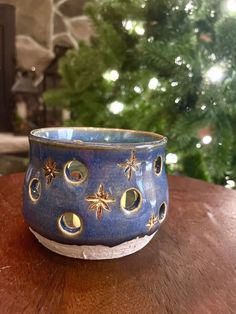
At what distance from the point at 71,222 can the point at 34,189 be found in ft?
0.18

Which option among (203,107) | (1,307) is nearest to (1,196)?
(1,307)

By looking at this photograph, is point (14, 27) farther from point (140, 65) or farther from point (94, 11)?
point (140, 65)

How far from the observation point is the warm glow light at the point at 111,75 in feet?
3.86

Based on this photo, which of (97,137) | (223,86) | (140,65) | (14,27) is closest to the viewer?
(97,137)

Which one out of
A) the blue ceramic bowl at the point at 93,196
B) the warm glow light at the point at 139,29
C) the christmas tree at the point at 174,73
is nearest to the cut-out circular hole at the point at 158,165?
the blue ceramic bowl at the point at 93,196

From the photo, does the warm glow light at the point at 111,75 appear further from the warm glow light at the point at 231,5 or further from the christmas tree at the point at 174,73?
the warm glow light at the point at 231,5

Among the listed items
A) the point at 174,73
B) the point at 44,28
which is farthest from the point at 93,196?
the point at 44,28

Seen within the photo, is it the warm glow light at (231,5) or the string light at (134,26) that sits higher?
the warm glow light at (231,5)

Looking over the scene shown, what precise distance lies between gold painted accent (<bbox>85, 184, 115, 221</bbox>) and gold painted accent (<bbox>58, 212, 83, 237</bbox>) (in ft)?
0.07

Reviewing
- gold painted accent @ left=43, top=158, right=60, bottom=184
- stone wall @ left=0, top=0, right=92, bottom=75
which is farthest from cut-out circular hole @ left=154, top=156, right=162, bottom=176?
stone wall @ left=0, top=0, right=92, bottom=75

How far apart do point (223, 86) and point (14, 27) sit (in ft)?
5.96

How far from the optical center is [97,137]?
486 mm

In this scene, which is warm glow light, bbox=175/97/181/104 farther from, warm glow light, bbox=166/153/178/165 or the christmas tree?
warm glow light, bbox=166/153/178/165

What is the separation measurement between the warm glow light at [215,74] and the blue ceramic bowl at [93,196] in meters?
0.63
